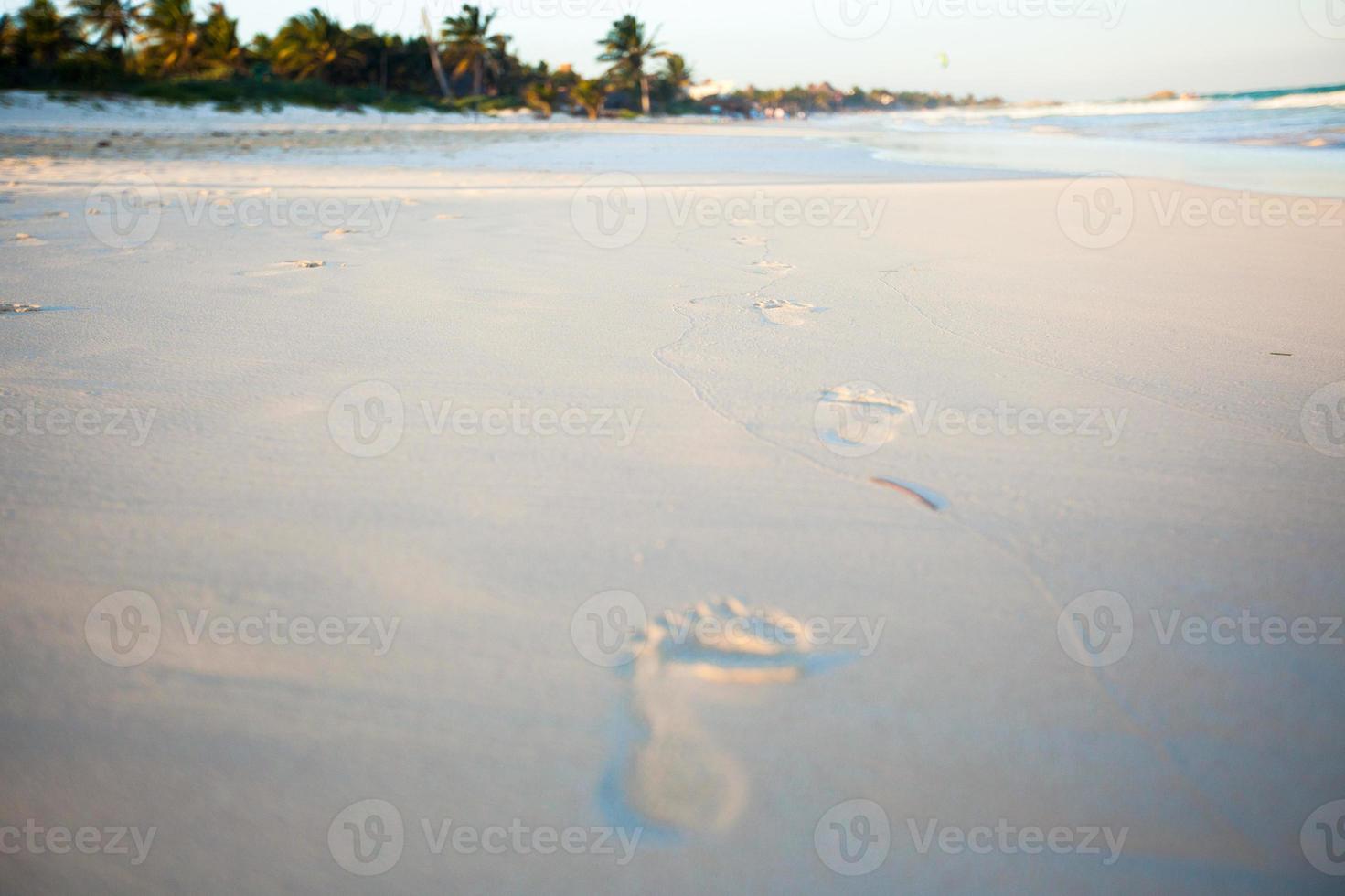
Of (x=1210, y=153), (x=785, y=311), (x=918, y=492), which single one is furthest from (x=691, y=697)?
(x=1210, y=153)

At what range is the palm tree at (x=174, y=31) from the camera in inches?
1004

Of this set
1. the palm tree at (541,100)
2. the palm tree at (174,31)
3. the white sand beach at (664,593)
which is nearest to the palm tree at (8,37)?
the palm tree at (174,31)

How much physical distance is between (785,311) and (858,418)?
0.82 meters

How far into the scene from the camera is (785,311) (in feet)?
7.34

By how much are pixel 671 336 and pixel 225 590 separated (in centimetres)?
131

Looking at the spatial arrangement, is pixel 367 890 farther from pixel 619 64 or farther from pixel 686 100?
pixel 686 100

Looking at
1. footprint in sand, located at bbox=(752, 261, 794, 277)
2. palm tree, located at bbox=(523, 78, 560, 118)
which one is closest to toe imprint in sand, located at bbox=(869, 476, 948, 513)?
footprint in sand, located at bbox=(752, 261, 794, 277)

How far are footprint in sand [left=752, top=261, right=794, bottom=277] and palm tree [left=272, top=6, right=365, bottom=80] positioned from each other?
1282 inches

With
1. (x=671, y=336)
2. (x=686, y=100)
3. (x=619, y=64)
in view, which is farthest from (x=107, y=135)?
(x=686, y=100)

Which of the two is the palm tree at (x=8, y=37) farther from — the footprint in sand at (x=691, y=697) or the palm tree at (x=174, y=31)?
the footprint in sand at (x=691, y=697)

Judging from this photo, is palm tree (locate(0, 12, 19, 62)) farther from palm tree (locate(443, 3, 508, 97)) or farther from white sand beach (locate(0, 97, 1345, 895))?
white sand beach (locate(0, 97, 1345, 895))

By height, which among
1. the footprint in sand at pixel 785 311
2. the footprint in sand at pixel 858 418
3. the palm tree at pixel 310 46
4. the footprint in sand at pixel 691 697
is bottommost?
the footprint in sand at pixel 691 697

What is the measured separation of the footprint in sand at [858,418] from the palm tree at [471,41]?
34.2 meters

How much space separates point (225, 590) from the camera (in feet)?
3.22
